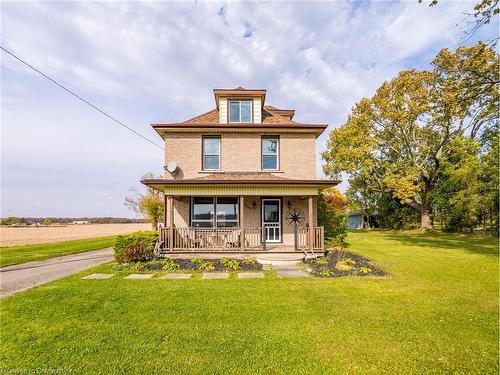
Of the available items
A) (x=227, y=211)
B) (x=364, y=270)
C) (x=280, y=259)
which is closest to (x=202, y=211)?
(x=227, y=211)

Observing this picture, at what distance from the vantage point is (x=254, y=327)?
4852 mm

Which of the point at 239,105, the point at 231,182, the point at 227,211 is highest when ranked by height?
the point at 239,105

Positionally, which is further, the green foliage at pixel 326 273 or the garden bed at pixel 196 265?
the garden bed at pixel 196 265

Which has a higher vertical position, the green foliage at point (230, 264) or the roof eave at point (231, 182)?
the roof eave at point (231, 182)

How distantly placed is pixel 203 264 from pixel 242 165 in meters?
5.94

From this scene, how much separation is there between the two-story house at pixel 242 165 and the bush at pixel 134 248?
1.90 metres

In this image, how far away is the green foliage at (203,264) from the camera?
980 centimetres

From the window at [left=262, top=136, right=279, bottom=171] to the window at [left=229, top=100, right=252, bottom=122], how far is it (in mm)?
1639

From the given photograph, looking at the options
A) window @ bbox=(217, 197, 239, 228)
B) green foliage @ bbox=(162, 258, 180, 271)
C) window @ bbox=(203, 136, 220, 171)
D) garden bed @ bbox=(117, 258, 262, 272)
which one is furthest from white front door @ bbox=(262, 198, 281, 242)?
green foliage @ bbox=(162, 258, 180, 271)

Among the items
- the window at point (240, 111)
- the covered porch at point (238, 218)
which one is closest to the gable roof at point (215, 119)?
the window at point (240, 111)

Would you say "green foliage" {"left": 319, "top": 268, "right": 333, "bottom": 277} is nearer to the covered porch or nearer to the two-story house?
the covered porch

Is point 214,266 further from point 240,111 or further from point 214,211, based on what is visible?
point 240,111

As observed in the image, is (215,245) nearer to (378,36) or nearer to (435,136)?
(378,36)

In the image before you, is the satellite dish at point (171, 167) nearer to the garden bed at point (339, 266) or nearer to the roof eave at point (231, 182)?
the roof eave at point (231, 182)
